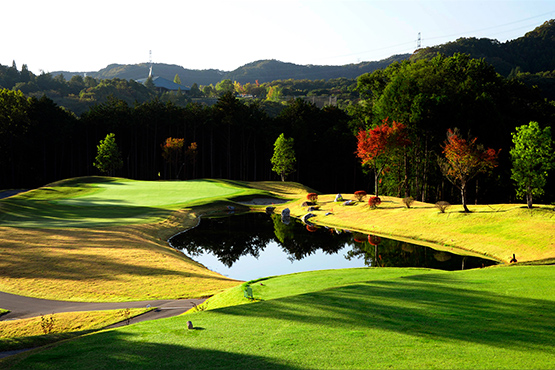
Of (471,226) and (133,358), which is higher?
(133,358)

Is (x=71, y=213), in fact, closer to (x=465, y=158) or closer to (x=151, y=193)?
(x=151, y=193)

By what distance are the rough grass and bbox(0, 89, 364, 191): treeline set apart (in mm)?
44804

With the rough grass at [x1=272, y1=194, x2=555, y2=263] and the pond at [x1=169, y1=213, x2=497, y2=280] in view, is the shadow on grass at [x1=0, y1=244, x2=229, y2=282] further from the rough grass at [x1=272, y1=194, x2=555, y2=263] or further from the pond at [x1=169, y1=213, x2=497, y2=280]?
the rough grass at [x1=272, y1=194, x2=555, y2=263]

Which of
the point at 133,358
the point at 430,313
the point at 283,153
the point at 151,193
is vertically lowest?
the point at 151,193

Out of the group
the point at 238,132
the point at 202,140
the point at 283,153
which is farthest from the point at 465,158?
the point at 202,140

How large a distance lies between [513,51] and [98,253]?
14663 cm

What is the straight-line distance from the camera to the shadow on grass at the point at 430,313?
7809mm

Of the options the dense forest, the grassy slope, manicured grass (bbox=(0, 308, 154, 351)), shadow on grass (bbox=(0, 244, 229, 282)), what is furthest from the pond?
the dense forest

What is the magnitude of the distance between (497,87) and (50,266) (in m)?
61.1

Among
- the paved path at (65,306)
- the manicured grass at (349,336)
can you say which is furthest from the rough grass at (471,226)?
the paved path at (65,306)

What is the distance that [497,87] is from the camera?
59156 mm

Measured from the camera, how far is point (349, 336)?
7812mm

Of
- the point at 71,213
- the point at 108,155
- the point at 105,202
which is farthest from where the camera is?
the point at 108,155

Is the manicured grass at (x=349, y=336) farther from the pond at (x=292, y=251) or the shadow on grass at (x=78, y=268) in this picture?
the pond at (x=292, y=251)
